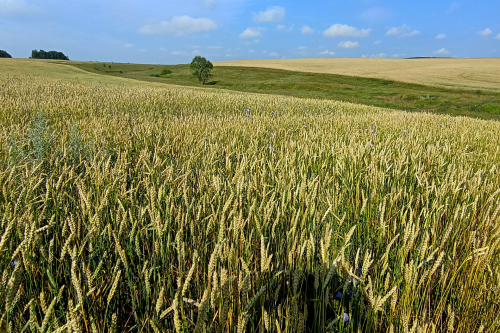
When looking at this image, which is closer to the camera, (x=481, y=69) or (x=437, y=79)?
(x=437, y=79)

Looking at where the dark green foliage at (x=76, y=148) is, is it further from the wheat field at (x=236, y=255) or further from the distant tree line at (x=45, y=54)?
the distant tree line at (x=45, y=54)

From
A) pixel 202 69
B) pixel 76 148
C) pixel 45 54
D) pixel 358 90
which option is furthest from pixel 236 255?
pixel 45 54

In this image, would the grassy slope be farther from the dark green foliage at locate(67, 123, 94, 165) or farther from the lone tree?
the dark green foliage at locate(67, 123, 94, 165)

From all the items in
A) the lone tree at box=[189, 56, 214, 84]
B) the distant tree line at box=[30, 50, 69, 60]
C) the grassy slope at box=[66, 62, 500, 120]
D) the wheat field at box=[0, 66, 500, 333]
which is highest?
the distant tree line at box=[30, 50, 69, 60]

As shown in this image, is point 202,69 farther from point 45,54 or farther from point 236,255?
point 45,54

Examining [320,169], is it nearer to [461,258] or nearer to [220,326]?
[461,258]

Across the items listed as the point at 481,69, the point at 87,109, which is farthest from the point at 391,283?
the point at 481,69

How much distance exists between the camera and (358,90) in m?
38.8

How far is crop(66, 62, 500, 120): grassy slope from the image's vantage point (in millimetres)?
24495

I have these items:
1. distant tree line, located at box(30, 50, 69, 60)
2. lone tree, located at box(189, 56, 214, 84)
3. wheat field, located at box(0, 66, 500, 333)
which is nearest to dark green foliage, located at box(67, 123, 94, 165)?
wheat field, located at box(0, 66, 500, 333)

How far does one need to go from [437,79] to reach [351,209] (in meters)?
59.5

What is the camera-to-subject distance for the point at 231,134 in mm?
4285

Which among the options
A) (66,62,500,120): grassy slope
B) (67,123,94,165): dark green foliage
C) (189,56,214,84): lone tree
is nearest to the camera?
(67,123,94,165): dark green foliage

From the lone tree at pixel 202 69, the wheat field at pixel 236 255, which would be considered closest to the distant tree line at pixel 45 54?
the lone tree at pixel 202 69
